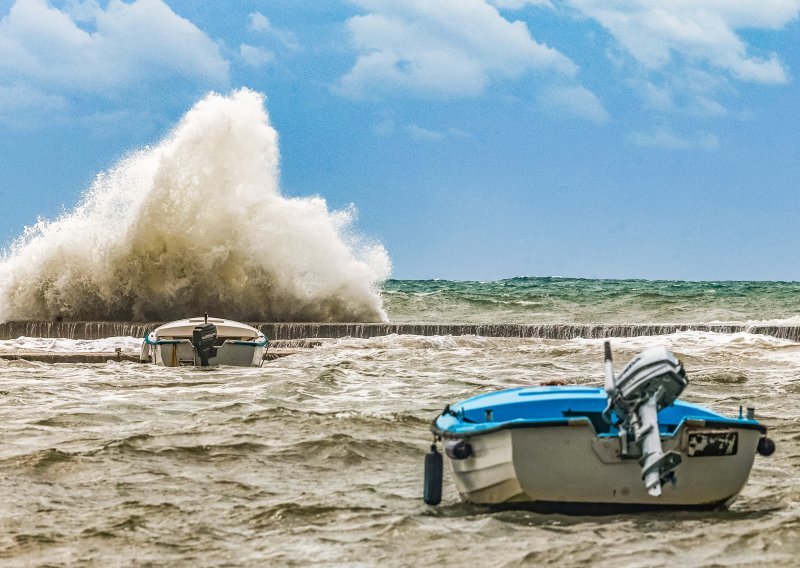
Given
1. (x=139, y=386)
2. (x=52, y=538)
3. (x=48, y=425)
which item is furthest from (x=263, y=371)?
(x=52, y=538)

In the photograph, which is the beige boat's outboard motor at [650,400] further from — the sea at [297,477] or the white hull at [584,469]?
the sea at [297,477]

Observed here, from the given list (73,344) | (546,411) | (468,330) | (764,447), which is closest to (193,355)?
(73,344)

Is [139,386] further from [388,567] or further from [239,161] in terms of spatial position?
[239,161]

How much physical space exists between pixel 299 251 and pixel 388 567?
21.8 m

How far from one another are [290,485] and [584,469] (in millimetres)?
2019

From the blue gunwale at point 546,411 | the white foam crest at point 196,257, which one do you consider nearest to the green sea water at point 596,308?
the white foam crest at point 196,257

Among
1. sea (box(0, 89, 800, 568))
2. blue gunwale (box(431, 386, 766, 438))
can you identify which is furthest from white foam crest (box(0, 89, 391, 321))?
Result: blue gunwale (box(431, 386, 766, 438))

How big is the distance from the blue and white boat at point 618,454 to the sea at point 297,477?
11 centimetres

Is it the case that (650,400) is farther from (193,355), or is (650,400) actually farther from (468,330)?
(468,330)

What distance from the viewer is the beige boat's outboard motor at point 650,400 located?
554 cm

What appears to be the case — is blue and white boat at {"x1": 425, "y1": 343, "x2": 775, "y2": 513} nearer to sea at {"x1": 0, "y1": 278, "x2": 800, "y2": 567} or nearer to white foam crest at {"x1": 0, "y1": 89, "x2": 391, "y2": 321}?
sea at {"x1": 0, "y1": 278, "x2": 800, "y2": 567}

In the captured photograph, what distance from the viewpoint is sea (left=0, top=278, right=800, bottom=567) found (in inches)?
210

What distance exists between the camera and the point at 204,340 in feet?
49.4

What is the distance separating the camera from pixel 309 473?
7363mm
